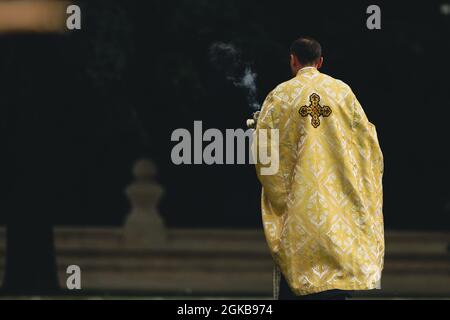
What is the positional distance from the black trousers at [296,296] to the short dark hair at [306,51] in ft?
3.52

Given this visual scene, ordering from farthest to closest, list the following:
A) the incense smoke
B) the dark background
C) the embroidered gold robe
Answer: the dark background
the incense smoke
the embroidered gold robe

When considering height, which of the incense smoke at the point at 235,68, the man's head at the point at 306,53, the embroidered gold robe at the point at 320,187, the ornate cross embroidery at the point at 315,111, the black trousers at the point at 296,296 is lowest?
the black trousers at the point at 296,296

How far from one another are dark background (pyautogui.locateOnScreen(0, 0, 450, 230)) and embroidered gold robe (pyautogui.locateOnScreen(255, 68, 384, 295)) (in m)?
4.38

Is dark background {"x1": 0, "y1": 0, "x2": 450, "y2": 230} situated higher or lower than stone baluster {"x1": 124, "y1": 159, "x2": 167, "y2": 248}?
higher

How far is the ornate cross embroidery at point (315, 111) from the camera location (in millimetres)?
7461

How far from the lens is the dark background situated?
12.6 meters

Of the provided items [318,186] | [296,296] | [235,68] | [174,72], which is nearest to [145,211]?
[174,72]

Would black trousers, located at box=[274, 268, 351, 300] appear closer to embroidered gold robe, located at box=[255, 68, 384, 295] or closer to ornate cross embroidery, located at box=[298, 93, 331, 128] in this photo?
embroidered gold robe, located at box=[255, 68, 384, 295]

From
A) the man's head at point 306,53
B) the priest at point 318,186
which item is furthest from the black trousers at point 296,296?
the man's head at point 306,53

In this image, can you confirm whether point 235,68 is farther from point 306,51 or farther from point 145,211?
point 145,211

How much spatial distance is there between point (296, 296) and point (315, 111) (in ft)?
3.05

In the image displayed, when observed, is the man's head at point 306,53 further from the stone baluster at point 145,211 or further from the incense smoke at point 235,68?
the stone baluster at point 145,211

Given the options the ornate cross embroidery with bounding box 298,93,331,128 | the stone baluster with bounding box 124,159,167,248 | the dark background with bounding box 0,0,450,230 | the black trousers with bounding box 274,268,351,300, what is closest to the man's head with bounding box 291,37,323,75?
the ornate cross embroidery with bounding box 298,93,331,128

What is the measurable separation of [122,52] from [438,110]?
296 cm
